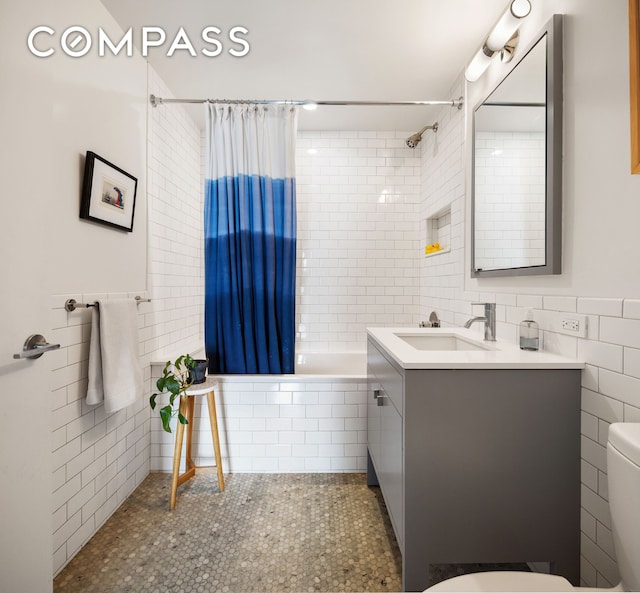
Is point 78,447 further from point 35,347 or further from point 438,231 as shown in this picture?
point 438,231

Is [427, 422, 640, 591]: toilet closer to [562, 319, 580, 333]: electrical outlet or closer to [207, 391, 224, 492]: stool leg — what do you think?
[562, 319, 580, 333]: electrical outlet

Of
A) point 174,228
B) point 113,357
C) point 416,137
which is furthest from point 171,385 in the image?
point 416,137

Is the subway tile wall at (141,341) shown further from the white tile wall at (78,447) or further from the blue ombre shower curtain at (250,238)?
the blue ombre shower curtain at (250,238)

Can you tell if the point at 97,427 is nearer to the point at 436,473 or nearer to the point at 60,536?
the point at 60,536

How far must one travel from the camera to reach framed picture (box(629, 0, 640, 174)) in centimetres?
89

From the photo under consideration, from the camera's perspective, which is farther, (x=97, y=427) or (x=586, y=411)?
(x=97, y=427)

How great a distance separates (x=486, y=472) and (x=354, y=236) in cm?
244

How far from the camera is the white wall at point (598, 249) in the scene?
1029 millimetres

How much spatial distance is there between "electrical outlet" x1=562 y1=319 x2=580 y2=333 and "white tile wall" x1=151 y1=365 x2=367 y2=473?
3.92 ft

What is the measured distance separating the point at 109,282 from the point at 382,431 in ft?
5.05

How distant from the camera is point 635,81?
908 millimetres

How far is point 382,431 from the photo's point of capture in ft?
5.08

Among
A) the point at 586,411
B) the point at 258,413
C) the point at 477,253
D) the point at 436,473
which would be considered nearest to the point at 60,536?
the point at 258,413

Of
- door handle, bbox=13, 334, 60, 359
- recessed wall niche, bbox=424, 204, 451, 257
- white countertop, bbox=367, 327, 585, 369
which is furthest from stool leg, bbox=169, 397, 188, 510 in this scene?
recessed wall niche, bbox=424, 204, 451, 257
